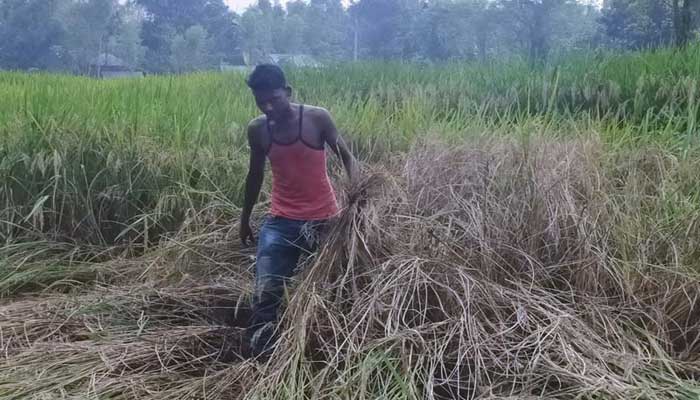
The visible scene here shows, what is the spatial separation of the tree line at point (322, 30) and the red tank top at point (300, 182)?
133 inches

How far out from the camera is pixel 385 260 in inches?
108

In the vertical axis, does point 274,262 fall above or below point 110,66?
below

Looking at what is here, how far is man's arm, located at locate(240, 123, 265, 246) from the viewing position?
110 inches

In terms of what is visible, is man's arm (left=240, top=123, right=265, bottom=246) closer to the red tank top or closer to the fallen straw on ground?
the red tank top

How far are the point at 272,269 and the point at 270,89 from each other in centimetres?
69

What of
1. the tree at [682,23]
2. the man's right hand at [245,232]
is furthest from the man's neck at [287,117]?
the tree at [682,23]

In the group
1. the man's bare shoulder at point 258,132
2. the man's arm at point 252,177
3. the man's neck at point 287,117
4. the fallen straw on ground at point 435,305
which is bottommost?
the fallen straw on ground at point 435,305

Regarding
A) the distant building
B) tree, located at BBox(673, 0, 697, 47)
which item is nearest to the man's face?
tree, located at BBox(673, 0, 697, 47)

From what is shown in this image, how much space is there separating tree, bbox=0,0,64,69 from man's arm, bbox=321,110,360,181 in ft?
17.9

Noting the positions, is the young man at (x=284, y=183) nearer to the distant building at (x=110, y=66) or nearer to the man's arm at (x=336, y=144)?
the man's arm at (x=336, y=144)

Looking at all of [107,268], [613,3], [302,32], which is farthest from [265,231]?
[613,3]

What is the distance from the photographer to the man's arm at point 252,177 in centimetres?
280

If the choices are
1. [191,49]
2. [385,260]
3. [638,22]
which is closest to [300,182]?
[385,260]

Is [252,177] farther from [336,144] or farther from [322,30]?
[322,30]
